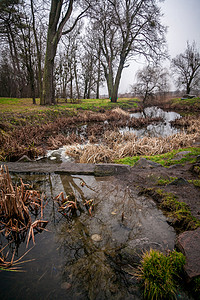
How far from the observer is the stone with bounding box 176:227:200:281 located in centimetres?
134

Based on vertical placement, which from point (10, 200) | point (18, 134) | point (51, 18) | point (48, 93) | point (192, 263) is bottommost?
point (192, 263)

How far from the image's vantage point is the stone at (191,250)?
52.9 inches

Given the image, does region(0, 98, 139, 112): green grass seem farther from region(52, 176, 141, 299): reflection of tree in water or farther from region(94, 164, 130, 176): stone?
region(52, 176, 141, 299): reflection of tree in water

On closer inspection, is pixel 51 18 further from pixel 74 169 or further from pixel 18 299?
pixel 18 299

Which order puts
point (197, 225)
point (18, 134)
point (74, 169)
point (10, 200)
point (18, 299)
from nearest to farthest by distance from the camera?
point (18, 299) → point (197, 225) → point (10, 200) → point (74, 169) → point (18, 134)

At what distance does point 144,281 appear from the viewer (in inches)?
55.3

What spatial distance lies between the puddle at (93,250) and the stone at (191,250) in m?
0.20

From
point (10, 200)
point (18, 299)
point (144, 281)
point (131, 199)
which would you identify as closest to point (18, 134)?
point (10, 200)

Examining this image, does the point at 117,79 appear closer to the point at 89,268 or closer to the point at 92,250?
the point at 92,250

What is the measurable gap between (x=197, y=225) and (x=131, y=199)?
1002 millimetres

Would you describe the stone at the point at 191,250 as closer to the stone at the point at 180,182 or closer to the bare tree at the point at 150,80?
the stone at the point at 180,182

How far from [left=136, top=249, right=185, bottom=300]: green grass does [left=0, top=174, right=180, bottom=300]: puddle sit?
0.11 m

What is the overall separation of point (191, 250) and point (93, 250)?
96cm

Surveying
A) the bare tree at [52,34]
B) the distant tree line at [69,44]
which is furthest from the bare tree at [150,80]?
the bare tree at [52,34]
